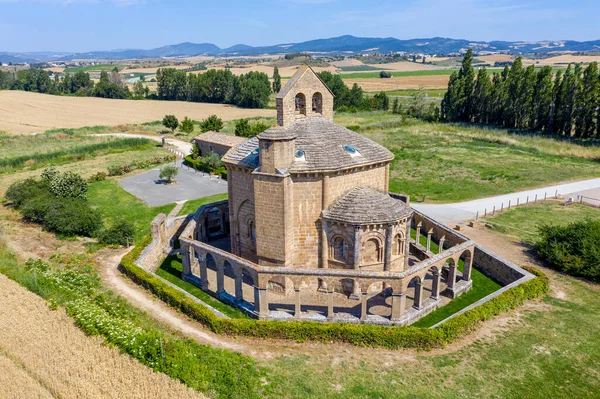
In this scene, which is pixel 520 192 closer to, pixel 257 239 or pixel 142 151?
pixel 257 239

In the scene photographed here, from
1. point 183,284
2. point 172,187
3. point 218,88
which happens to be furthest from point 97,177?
point 218,88

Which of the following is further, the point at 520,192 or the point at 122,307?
the point at 520,192

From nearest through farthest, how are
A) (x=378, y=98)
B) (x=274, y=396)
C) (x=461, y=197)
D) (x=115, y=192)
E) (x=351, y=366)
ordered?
(x=274, y=396), (x=351, y=366), (x=461, y=197), (x=115, y=192), (x=378, y=98)

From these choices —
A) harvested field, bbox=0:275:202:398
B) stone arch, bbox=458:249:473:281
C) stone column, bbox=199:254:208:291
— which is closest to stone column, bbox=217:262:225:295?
stone column, bbox=199:254:208:291

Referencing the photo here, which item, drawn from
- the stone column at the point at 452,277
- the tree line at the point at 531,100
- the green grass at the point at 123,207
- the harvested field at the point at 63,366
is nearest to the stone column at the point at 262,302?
the harvested field at the point at 63,366

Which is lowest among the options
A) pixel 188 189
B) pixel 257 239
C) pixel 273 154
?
pixel 188 189

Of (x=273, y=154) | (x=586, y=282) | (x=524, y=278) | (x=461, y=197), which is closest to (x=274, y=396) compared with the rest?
(x=273, y=154)

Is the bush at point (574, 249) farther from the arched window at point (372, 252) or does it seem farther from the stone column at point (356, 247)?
the stone column at point (356, 247)
